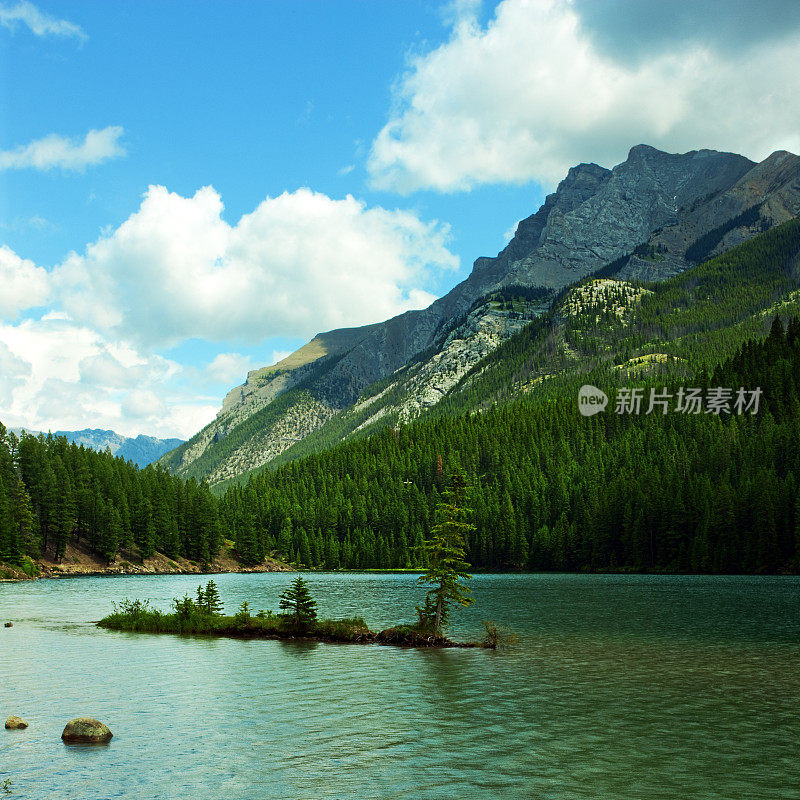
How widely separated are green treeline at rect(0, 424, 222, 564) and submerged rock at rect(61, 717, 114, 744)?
365 ft

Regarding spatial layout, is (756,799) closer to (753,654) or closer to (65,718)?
(65,718)

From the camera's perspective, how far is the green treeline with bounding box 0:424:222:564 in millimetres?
143000

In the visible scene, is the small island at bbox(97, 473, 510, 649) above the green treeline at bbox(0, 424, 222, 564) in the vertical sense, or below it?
below

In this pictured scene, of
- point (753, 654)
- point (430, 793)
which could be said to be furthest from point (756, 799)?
point (753, 654)

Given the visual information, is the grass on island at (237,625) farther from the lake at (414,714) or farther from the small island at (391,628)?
the lake at (414,714)

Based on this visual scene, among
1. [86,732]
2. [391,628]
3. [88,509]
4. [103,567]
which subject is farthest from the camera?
[88,509]

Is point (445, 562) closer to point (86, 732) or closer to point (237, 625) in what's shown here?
point (237, 625)

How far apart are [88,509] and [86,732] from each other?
478 feet

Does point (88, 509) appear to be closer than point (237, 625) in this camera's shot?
No

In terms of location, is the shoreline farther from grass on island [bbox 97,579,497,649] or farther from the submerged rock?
the submerged rock

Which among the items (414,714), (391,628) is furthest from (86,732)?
(391,628)

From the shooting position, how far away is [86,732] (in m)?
28.5

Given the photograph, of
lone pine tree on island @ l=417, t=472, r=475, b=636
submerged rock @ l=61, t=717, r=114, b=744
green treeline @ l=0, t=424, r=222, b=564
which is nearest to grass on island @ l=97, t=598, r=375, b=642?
lone pine tree on island @ l=417, t=472, r=475, b=636

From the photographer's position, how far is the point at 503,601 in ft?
306
